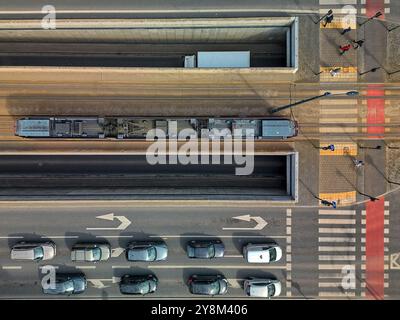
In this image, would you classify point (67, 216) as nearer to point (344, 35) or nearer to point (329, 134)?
point (329, 134)

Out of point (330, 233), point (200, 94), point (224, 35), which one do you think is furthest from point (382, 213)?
point (224, 35)

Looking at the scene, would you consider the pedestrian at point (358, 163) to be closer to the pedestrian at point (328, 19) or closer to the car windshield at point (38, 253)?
the pedestrian at point (328, 19)

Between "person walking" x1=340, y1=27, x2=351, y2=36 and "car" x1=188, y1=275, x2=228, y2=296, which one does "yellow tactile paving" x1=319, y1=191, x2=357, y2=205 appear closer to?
"car" x1=188, y1=275, x2=228, y2=296

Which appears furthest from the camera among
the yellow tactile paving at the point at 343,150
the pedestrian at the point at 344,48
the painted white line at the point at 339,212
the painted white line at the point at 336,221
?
the painted white line at the point at 336,221

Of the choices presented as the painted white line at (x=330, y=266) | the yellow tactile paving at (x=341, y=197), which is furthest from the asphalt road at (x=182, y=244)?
the yellow tactile paving at (x=341, y=197)

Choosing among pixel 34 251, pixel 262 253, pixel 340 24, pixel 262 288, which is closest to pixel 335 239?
pixel 262 253

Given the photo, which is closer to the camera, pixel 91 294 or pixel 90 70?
pixel 90 70

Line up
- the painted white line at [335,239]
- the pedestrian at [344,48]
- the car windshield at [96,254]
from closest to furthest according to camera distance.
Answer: the pedestrian at [344,48] → the car windshield at [96,254] → the painted white line at [335,239]

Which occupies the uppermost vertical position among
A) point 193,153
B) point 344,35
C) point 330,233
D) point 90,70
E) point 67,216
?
point 344,35
